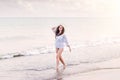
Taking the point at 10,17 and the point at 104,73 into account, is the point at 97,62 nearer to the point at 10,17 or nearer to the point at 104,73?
the point at 104,73

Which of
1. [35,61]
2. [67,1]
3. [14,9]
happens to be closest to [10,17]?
[14,9]

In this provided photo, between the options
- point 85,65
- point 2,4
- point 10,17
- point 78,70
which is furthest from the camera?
point 10,17

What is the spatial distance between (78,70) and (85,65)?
137 centimetres

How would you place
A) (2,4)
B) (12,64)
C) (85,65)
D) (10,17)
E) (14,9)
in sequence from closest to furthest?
(85,65)
(12,64)
(2,4)
(14,9)
(10,17)

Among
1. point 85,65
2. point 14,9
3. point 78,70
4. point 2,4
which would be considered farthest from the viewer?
point 14,9

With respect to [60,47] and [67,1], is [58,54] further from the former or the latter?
[67,1]

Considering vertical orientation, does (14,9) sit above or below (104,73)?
above

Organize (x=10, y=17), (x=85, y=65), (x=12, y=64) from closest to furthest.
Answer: (x=85, y=65)
(x=12, y=64)
(x=10, y=17)

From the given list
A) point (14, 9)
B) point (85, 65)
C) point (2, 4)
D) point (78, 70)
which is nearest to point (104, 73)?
point (78, 70)

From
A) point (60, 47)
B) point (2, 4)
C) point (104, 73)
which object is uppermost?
point (2, 4)

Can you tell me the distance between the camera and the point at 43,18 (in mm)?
107250

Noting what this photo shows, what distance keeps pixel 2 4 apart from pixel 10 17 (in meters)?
15.9

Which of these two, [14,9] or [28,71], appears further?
[14,9]

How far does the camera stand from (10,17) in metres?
102
